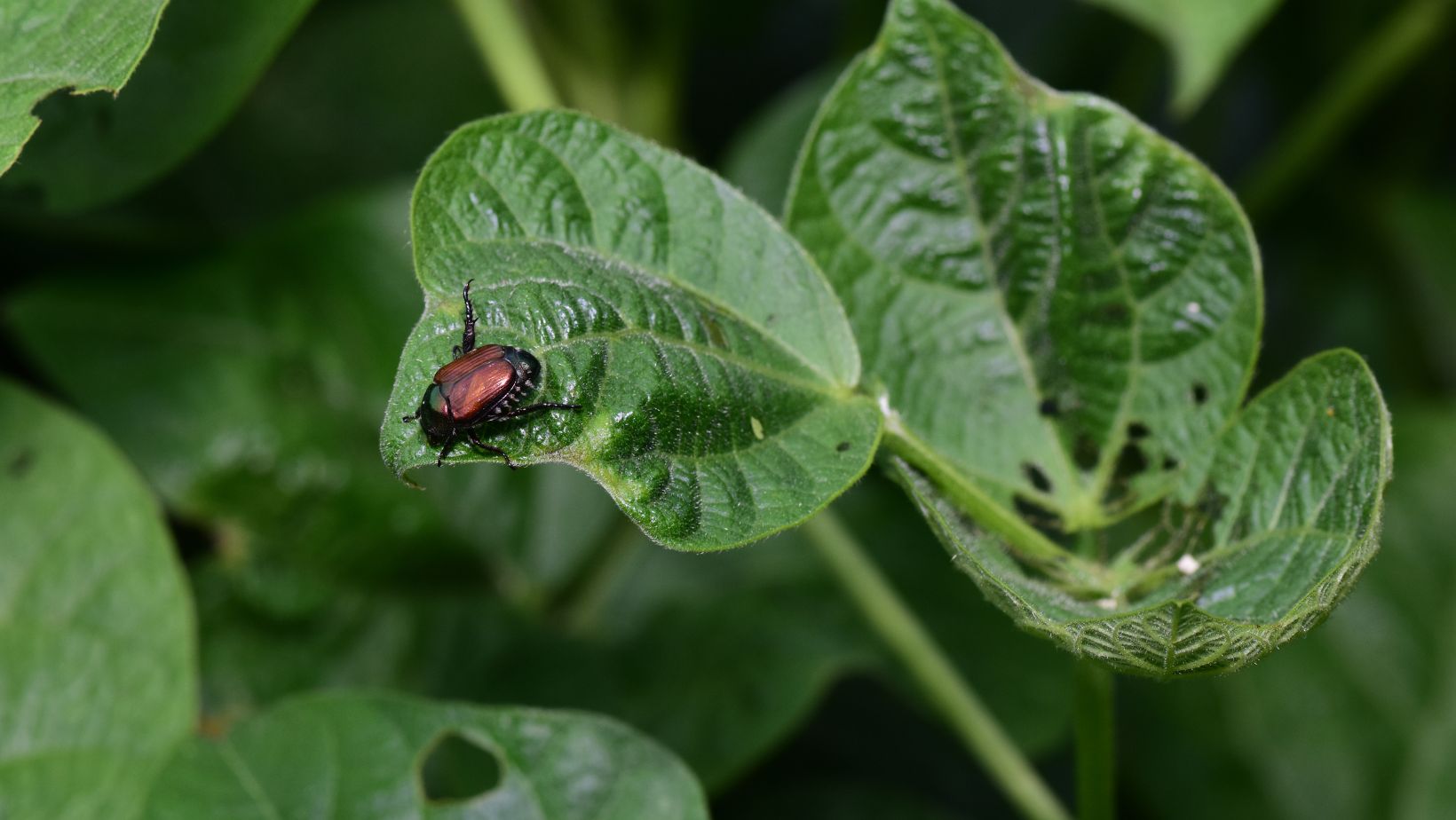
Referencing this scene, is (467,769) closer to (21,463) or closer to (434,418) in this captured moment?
(21,463)

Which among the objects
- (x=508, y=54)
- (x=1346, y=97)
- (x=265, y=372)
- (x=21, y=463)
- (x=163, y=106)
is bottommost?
(x=265, y=372)

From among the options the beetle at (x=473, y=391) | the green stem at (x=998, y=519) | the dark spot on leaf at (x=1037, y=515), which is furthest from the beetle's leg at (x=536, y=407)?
the dark spot on leaf at (x=1037, y=515)

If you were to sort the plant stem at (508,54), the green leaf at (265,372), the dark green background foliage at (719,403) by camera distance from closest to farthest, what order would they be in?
the dark green background foliage at (719,403), the plant stem at (508,54), the green leaf at (265,372)

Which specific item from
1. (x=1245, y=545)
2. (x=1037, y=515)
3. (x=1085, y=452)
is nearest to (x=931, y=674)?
(x=1037, y=515)

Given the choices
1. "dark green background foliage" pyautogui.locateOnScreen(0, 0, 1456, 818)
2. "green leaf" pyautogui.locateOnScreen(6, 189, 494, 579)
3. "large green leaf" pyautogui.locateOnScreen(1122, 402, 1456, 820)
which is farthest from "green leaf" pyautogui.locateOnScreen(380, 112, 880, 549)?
"large green leaf" pyautogui.locateOnScreen(1122, 402, 1456, 820)

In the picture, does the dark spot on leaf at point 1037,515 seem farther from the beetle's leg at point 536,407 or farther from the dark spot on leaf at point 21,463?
the dark spot on leaf at point 21,463

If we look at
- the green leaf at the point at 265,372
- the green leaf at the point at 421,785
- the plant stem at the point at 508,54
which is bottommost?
the green leaf at the point at 265,372

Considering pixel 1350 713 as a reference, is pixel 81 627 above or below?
below

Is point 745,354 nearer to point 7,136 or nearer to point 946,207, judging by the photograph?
point 946,207
